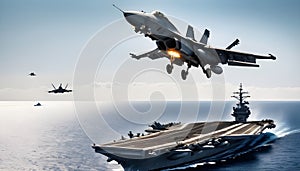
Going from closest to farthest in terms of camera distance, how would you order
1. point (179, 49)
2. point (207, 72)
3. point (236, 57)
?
point (179, 49) → point (207, 72) → point (236, 57)

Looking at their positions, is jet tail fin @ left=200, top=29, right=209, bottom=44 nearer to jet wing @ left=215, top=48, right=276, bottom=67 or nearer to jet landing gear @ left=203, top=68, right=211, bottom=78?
jet wing @ left=215, top=48, right=276, bottom=67

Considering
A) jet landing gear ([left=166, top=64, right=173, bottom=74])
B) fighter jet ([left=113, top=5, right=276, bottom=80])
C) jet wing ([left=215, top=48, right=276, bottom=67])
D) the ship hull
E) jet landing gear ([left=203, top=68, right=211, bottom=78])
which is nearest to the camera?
fighter jet ([left=113, top=5, right=276, bottom=80])

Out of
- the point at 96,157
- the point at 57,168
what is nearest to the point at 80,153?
the point at 96,157

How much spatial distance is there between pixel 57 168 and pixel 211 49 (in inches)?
1622

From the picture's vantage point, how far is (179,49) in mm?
17562

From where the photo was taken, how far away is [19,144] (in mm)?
82625

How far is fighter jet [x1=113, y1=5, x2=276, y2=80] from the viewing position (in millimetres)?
15148

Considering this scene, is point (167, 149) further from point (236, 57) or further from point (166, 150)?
point (236, 57)

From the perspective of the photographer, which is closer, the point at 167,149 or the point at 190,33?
the point at 190,33

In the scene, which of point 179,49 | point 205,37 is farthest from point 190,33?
point 205,37

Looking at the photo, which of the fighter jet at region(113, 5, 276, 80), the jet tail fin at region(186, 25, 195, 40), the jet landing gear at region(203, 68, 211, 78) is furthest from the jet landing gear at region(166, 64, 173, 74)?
the jet tail fin at region(186, 25, 195, 40)

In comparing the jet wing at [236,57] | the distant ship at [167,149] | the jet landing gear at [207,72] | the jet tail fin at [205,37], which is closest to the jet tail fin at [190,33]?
the jet wing at [236,57]

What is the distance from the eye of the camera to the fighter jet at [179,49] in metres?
15.1

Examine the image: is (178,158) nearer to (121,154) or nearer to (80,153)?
(121,154)
